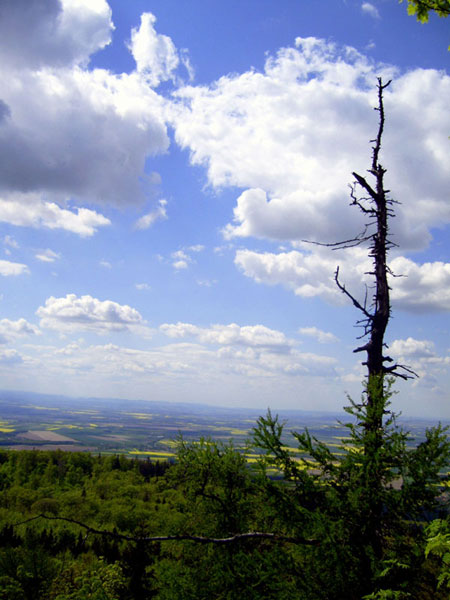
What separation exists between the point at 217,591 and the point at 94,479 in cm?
10095

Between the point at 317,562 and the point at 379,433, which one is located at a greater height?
the point at 379,433

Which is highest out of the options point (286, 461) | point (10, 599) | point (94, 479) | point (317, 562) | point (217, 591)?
point (286, 461)

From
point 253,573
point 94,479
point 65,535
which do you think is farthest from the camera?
point 94,479

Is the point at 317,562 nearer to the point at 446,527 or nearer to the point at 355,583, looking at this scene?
the point at 355,583

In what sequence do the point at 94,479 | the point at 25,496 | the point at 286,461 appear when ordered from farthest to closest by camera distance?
1. the point at 94,479
2. the point at 25,496
3. the point at 286,461

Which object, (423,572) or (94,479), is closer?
(423,572)

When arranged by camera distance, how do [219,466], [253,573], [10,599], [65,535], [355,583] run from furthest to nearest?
[65,535], [10,599], [219,466], [253,573], [355,583]

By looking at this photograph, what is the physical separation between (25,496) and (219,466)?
77.1m

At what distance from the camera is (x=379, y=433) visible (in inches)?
270

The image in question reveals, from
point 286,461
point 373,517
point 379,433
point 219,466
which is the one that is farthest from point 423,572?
point 219,466

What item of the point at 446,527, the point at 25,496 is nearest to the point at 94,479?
the point at 25,496

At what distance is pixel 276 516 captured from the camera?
6.88 m

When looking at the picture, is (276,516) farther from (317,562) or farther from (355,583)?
(355,583)

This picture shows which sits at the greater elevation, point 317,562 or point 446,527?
point 446,527
